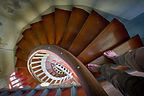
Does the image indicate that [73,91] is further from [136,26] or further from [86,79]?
[136,26]

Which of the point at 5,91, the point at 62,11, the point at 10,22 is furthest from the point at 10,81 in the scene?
the point at 62,11

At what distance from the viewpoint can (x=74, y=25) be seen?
236 cm

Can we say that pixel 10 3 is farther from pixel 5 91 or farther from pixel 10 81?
pixel 10 81

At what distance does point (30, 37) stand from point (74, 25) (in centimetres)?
232

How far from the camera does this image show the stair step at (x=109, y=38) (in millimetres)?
1860

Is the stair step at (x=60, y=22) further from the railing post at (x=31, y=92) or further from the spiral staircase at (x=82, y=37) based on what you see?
the railing post at (x=31, y=92)

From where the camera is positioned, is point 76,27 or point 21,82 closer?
point 76,27

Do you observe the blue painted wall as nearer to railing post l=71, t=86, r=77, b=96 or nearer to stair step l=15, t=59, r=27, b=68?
railing post l=71, t=86, r=77, b=96

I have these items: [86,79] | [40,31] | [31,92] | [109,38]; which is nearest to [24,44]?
[40,31]

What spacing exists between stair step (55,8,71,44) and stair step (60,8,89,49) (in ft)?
1.26

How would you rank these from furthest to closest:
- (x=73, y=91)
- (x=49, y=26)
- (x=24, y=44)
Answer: (x=24, y=44) → (x=49, y=26) → (x=73, y=91)

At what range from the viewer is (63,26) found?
2781mm

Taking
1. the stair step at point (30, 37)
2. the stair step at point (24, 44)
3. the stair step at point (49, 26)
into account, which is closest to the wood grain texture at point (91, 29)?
the stair step at point (49, 26)

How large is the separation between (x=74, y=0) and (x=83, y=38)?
1.29 metres
